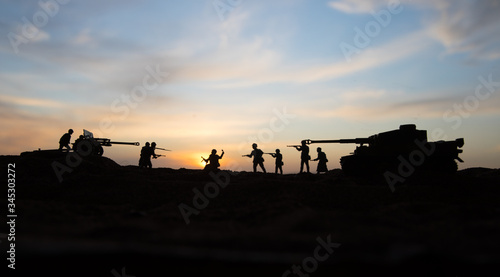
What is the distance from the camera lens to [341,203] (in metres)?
8.09

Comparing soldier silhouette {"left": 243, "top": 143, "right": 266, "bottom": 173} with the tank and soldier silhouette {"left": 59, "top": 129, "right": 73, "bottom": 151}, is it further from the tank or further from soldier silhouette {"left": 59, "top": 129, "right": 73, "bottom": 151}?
soldier silhouette {"left": 59, "top": 129, "right": 73, "bottom": 151}

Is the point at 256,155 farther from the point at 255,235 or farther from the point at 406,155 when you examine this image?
the point at 255,235

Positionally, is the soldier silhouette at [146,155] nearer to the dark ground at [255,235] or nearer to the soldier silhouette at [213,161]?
the soldier silhouette at [213,161]

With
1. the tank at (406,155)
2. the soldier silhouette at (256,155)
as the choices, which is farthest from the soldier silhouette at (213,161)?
the tank at (406,155)

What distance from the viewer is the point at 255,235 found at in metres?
4.96

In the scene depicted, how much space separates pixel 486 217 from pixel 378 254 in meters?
3.42

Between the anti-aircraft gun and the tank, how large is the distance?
13.7m

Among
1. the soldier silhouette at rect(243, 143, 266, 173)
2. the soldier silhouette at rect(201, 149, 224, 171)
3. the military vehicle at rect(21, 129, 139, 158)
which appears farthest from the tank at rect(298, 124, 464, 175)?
the military vehicle at rect(21, 129, 139, 158)

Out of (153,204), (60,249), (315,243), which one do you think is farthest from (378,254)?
(153,204)

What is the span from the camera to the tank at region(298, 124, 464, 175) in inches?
527

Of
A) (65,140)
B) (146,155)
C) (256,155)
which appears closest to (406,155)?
(256,155)

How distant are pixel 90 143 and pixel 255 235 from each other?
55.6 feet

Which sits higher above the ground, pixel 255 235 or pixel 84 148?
pixel 84 148

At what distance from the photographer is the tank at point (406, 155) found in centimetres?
1339
